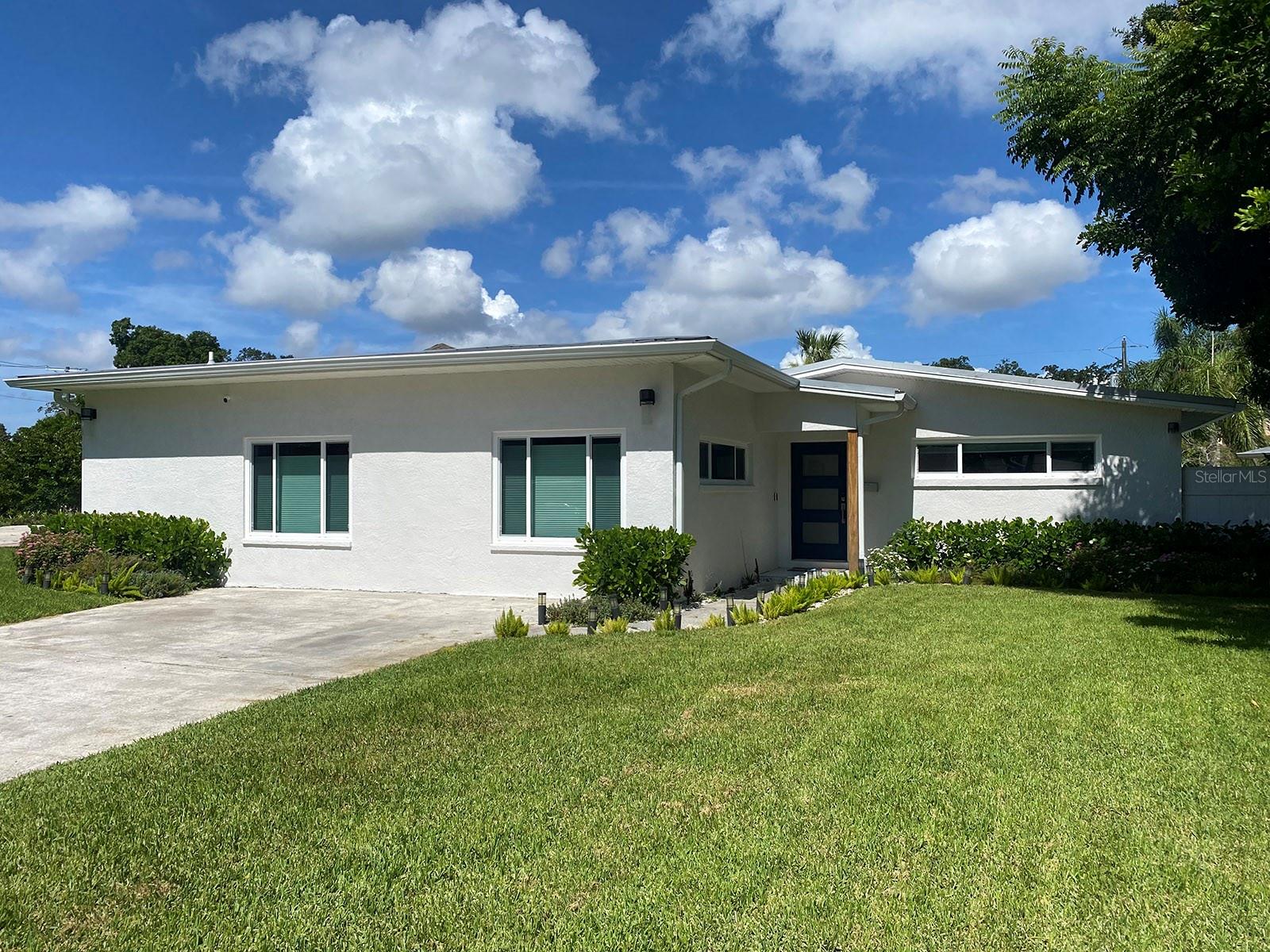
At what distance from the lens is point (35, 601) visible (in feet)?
36.1

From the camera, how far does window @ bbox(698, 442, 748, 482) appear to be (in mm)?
12031

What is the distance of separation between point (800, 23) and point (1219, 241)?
6909mm

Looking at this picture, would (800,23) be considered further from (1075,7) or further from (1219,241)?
(1219,241)

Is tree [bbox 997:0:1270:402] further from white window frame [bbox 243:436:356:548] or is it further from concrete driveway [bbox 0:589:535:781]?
white window frame [bbox 243:436:356:548]

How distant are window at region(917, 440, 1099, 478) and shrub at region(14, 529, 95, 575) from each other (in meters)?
13.5

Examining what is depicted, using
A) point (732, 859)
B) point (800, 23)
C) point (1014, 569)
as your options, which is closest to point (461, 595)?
point (1014, 569)

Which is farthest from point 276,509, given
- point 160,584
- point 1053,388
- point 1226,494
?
point 1226,494

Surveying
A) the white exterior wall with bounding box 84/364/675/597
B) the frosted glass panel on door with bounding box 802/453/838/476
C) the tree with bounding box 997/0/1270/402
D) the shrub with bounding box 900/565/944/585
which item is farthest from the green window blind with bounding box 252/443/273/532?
the tree with bounding box 997/0/1270/402

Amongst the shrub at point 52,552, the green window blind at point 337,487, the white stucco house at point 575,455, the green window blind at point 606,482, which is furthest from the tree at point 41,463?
the green window blind at point 606,482

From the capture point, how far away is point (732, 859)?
Answer: 11.3ft

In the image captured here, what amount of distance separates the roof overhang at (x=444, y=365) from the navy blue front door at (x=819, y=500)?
199 centimetres

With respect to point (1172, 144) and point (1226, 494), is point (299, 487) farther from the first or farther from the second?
→ point (1226, 494)

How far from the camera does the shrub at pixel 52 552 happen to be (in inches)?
502

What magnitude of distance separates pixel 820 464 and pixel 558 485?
526cm
